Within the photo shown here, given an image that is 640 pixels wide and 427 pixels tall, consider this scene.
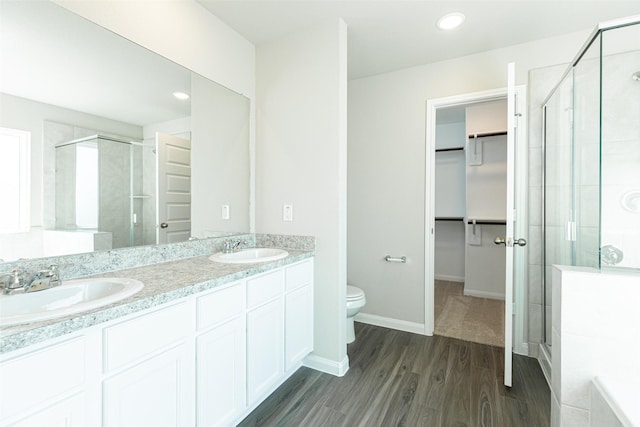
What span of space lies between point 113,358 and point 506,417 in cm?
194

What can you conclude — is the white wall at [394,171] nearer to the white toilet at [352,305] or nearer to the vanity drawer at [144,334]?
the white toilet at [352,305]

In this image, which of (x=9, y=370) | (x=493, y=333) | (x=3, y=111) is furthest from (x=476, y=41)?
(x=9, y=370)

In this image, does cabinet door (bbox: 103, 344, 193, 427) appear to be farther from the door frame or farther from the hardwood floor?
the door frame

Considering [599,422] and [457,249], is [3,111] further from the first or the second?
[457,249]

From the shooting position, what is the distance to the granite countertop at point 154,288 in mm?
754

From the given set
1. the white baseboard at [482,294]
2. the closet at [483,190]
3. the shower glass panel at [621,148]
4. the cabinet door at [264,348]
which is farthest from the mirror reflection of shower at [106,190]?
the white baseboard at [482,294]

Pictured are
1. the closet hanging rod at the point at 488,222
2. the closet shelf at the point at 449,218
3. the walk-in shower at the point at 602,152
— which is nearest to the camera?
the walk-in shower at the point at 602,152

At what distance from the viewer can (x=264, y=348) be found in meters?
1.61

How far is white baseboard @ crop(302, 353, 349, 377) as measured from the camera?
6.60 feet

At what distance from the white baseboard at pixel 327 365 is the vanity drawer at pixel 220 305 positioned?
0.91 meters

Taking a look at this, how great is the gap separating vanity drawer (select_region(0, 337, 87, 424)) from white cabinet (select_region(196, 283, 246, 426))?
44 centimetres

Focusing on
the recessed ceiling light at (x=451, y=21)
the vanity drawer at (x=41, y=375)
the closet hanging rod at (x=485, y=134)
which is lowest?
the vanity drawer at (x=41, y=375)

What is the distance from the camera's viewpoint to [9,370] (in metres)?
0.73

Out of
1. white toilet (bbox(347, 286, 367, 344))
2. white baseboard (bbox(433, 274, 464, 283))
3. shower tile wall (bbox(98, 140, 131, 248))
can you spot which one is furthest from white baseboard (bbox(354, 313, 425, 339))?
shower tile wall (bbox(98, 140, 131, 248))
